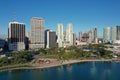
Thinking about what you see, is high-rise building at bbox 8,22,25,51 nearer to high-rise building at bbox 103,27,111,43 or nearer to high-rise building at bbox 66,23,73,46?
high-rise building at bbox 66,23,73,46

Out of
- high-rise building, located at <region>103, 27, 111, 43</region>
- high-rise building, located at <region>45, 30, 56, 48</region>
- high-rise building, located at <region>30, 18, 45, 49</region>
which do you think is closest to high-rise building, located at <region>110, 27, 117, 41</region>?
high-rise building, located at <region>103, 27, 111, 43</region>

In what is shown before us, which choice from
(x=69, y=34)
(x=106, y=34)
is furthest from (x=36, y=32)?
(x=106, y=34)

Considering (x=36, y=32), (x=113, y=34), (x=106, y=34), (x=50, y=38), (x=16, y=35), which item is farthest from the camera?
(x=106, y=34)

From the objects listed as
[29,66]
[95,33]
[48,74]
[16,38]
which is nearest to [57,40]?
[16,38]

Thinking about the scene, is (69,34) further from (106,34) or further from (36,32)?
(106,34)

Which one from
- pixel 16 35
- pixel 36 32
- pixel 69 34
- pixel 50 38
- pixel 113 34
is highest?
pixel 113 34

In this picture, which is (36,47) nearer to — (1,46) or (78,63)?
(1,46)

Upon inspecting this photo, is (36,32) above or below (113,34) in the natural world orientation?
below
